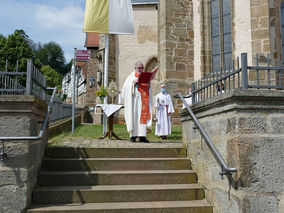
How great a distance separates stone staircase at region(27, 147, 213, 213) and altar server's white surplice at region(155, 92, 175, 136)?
385 cm

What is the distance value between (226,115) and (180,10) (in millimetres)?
10679

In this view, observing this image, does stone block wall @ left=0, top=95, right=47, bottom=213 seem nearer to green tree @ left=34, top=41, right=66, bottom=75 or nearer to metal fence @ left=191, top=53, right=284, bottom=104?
metal fence @ left=191, top=53, right=284, bottom=104

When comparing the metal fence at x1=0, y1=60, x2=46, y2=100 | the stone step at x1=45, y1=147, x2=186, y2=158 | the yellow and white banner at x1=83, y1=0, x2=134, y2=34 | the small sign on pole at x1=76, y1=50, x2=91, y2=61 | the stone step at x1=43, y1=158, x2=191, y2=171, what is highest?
the yellow and white banner at x1=83, y1=0, x2=134, y2=34

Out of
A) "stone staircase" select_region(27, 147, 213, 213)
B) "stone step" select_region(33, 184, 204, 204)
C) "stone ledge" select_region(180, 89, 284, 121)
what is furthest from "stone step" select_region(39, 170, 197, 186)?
"stone ledge" select_region(180, 89, 284, 121)

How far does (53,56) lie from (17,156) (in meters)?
82.8

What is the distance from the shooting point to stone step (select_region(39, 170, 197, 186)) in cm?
467

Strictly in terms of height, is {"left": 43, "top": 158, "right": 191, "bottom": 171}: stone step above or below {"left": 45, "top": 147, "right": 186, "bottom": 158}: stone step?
below

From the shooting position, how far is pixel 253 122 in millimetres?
3816

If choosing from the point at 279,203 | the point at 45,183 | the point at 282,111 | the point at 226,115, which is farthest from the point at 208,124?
the point at 45,183

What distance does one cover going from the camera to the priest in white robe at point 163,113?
9422 millimetres

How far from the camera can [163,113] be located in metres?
9.80

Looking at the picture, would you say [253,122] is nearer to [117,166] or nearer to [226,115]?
[226,115]

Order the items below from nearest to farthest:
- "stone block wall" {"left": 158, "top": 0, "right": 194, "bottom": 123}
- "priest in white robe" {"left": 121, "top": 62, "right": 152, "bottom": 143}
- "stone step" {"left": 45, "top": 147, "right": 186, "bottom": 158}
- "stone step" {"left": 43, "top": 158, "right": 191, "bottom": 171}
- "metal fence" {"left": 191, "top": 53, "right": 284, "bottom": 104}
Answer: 1. "metal fence" {"left": 191, "top": 53, "right": 284, "bottom": 104}
2. "stone step" {"left": 43, "top": 158, "right": 191, "bottom": 171}
3. "stone step" {"left": 45, "top": 147, "right": 186, "bottom": 158}
4. "priest in white robe" {"left": 121, "top": 62, "right": 152, "bottom": 143}
5. "stone block wall" {"left": 158, "top": 0, "right": 194, "bottom": 123}

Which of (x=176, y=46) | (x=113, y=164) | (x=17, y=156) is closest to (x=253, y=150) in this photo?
(x=113, y=164)
